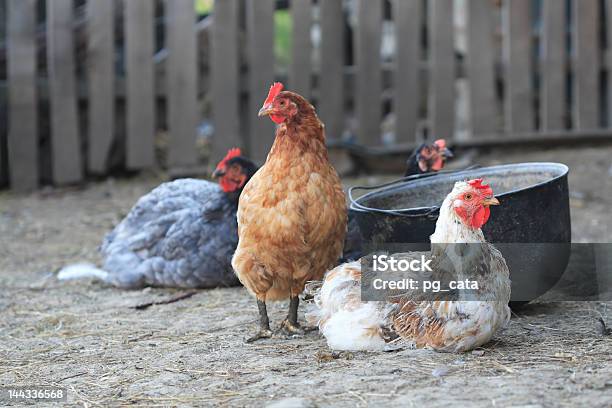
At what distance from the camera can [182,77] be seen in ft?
24.0

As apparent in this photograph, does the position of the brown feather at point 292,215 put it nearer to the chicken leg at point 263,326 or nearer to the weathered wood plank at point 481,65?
the chicken leg at point 263,326

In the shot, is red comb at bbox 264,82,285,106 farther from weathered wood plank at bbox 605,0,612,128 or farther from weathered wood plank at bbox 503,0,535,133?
weathered wood plank at bbox 605,0,612,128

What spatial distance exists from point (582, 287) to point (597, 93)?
409 cm

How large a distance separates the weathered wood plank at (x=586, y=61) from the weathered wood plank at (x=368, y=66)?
180 centimetres

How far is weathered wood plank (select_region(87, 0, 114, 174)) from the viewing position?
7.16 metres

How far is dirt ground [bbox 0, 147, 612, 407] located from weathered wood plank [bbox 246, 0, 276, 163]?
2574mm

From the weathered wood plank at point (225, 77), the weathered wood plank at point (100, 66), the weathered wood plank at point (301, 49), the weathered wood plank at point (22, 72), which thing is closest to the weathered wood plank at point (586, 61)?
the weathered wood plank at point (301, 49)

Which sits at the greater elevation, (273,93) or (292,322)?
(273,93)

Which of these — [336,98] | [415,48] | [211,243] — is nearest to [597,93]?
[415,48]

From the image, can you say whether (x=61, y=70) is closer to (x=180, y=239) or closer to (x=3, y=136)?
(x=3, y=136)

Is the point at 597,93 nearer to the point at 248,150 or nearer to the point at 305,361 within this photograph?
the point at 248,150

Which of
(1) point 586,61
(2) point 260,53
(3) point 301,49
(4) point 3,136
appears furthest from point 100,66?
(1) point 586,61

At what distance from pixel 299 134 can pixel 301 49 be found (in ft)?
12.6

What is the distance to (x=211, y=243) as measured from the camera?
4734mm
